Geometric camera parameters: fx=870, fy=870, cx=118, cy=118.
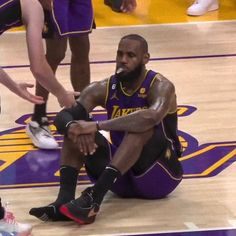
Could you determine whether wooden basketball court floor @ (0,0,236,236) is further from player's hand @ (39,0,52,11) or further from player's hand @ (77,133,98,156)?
player's hand @ (39,0,52,11)

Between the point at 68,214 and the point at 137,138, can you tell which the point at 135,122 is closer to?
the point at 137,138

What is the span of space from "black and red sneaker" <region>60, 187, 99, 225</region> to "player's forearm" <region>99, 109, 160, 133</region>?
0.39m

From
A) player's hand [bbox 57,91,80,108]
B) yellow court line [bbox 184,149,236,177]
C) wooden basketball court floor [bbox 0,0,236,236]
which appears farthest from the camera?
yellow court line [bbox 184,149,236,177]

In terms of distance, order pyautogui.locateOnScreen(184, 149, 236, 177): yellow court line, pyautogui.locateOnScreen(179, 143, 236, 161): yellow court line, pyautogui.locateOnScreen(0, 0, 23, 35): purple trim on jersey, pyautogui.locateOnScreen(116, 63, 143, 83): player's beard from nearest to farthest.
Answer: pyautogui.locateOnScreen(0, 0, 23, 35): purple trim on jersey < pyautogui.locateOnScreen(116, 63, 143, 83): player's beard < pyautogui.locateOnScreen(184, 149, 236, 177): yellow court line < pyautogui.locateOnScreen(179, 143, 236, 161): yellow court line

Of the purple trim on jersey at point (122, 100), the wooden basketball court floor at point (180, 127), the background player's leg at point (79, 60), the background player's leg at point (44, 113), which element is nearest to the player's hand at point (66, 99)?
the purple trim on jersey at point (122, 100)

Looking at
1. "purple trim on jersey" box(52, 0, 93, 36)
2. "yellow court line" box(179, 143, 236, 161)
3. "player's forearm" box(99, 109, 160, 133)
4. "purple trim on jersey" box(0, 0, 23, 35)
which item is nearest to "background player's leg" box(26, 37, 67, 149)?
"purple trim on jersey" box(52, 0, 93, 36)

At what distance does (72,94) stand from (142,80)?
637 mm

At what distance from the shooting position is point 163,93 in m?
4.95

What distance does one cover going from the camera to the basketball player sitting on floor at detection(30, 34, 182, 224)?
15.7 feet

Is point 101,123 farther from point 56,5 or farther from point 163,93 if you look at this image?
point 56,5

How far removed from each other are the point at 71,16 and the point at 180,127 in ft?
3.68

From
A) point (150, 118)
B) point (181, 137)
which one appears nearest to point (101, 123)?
point (150, 118)

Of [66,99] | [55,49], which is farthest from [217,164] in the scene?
[66,99]

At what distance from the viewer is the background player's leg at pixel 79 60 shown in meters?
6.16
